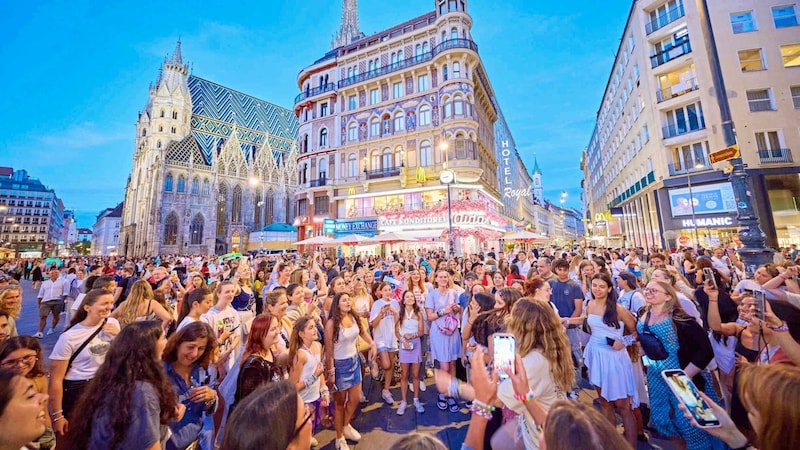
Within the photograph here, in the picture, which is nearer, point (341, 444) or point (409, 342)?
point (341, 444)

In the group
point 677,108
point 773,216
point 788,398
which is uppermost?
point 677,108

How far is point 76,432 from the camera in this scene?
183 cm

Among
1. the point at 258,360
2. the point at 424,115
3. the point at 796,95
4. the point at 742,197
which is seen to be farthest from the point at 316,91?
the point at 796,95

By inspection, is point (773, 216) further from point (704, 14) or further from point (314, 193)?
point (314, 193)

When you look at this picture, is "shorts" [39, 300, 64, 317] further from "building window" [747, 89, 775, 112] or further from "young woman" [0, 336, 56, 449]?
"building window" [747, 89, 775, 112]

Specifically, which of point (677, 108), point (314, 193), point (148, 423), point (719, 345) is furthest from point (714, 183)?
point (314, 193)

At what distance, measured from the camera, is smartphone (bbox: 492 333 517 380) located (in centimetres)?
192

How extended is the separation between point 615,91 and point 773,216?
60.9 feet

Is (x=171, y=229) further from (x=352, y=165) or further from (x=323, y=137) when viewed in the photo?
(x=352, y=165)

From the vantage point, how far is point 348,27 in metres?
56.9

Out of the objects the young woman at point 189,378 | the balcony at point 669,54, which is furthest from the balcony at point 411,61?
the young woman at point 189,378

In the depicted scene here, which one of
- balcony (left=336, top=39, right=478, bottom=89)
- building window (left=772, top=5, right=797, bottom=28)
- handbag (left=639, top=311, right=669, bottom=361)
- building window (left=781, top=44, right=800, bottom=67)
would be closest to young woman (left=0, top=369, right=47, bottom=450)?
handbag (left=639, top=311, right=669, bottom=361)

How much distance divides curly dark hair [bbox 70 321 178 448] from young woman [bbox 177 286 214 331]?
77.5 inches

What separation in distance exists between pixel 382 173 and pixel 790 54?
27642 millimetres
